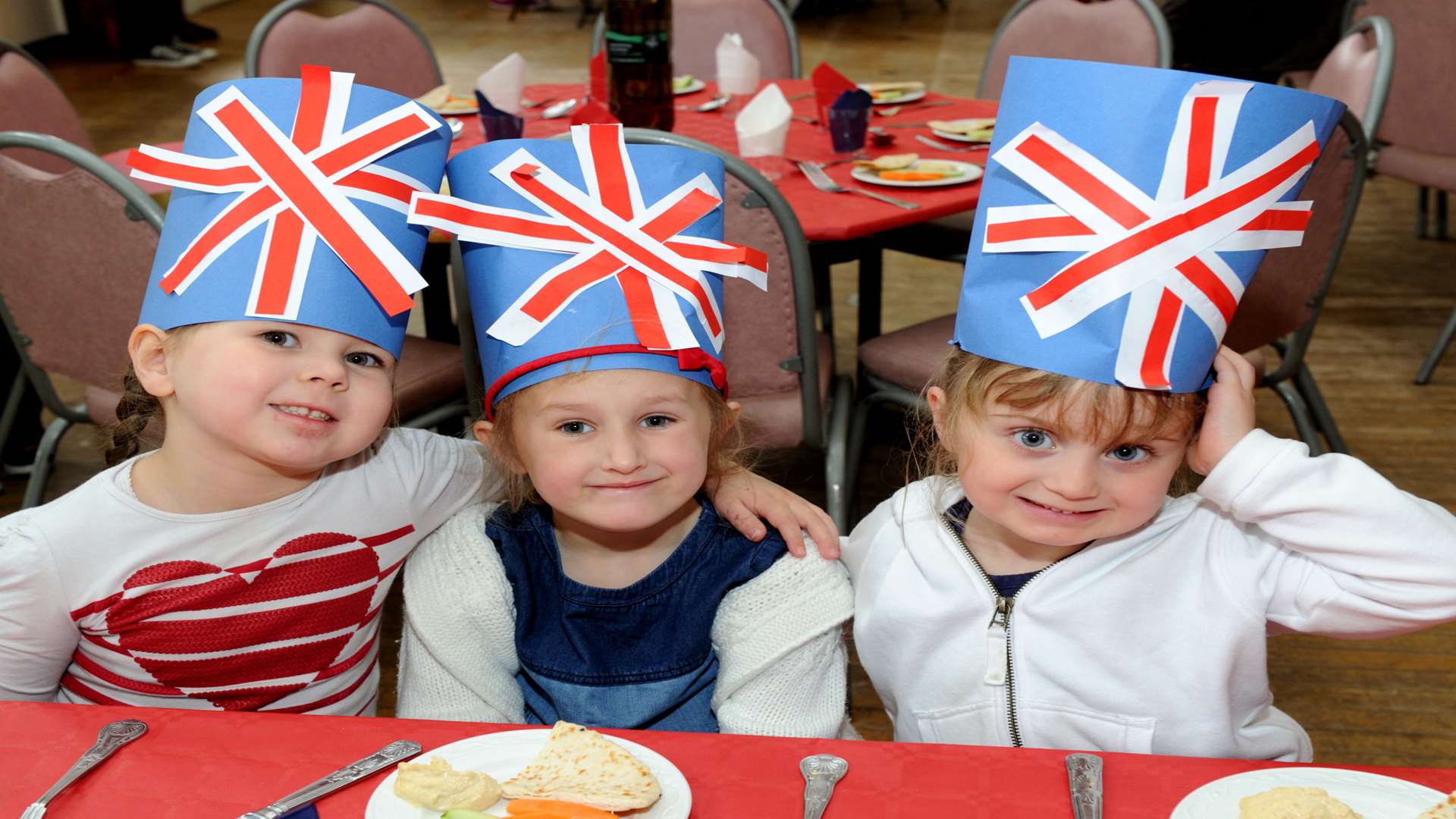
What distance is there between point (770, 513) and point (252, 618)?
0.55m

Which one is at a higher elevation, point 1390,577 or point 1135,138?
point 1135,138

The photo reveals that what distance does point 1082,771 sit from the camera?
0.83 m

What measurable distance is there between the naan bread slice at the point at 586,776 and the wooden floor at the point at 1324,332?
124cm

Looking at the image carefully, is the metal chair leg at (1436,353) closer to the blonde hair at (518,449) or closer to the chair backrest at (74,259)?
the blonde hair at (518,449)

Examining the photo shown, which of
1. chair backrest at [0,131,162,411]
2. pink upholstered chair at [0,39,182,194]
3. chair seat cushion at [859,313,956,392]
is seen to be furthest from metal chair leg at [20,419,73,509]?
chair seat cushion at [859,313,956,392]

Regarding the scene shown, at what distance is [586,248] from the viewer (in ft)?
3.82

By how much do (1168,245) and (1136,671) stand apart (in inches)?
17.1

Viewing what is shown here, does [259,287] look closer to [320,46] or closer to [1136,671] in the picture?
[1136,671]

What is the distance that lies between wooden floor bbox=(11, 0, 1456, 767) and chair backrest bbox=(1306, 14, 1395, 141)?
3.08 feet

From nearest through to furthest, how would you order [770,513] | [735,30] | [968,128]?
[770,513] → [968,128] → [735,30]

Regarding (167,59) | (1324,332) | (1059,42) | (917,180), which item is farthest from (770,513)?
(167,59)

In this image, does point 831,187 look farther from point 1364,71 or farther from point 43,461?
point 43,461

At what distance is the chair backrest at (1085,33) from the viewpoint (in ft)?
9.93

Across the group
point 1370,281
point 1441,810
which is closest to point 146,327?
point 1441,810
